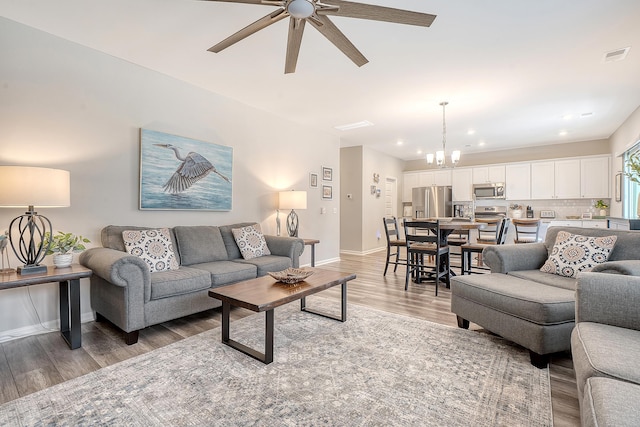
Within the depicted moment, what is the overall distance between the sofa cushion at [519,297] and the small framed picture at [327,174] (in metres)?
3.65

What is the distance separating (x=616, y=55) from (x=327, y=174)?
4.12 m

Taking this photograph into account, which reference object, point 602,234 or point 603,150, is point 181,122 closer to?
point 602,234

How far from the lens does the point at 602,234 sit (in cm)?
251

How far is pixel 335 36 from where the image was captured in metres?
2.08

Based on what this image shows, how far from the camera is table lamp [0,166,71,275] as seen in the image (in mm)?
2125

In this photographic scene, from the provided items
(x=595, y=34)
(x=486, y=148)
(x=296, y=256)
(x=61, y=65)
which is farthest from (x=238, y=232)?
(x=486, y=148)

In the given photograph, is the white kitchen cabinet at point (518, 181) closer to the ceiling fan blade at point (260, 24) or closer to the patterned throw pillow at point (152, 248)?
the ceiling fan blade at point (260, 24)

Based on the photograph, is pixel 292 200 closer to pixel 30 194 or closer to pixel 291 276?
pixel 291 276

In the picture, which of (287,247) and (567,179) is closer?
(287,247)

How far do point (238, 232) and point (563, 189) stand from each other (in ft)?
22.9

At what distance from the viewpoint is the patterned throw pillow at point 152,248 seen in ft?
9.10

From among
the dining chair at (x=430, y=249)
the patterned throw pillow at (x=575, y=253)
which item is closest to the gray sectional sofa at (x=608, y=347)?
the patterned throw pillow at (x=575, y=253)

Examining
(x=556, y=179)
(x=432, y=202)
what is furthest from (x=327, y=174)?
(x=556, y=179)

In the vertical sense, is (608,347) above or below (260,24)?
below
